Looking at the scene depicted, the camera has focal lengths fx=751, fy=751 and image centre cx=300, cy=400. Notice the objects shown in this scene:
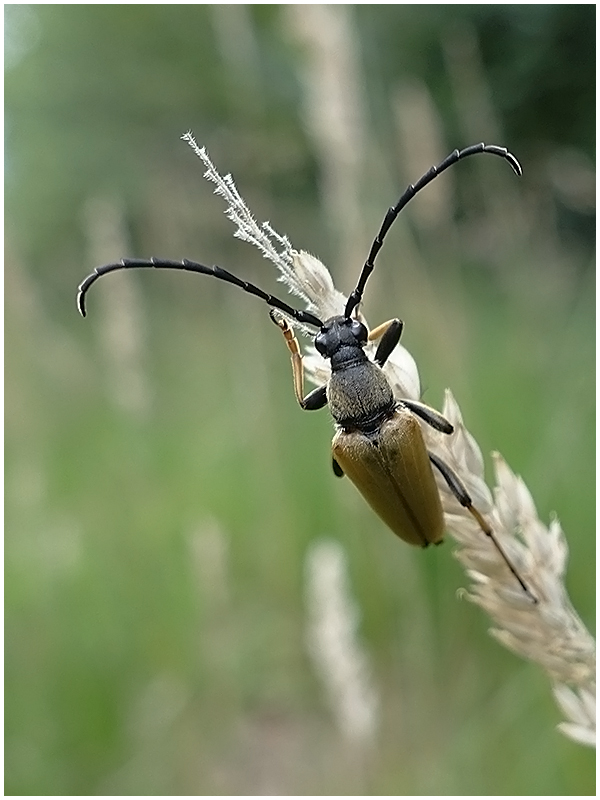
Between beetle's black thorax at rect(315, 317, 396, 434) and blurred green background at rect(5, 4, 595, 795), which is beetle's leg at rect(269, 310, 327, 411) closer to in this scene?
beetle's black thorax at rect(315, 317, 396, 434)

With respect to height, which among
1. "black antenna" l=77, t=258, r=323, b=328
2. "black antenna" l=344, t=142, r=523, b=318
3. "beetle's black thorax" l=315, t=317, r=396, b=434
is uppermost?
"black antenna" l=344, t=142, r=523, b=318

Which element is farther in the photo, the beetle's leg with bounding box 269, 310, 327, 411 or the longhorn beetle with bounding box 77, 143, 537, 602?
the beetle's leg with bounding box 269, 310, 327, 411

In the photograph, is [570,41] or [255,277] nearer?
[255,277]

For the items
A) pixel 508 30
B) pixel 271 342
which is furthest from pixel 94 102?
pixel 271 342

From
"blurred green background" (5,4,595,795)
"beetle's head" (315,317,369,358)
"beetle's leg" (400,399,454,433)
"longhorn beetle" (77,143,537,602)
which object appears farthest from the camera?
"blurred green background" (5,4,595,795)

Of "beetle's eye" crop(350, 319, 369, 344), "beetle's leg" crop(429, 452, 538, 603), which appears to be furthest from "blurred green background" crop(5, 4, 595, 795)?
"beetle's leg" crop(429, 452, 538, 603)

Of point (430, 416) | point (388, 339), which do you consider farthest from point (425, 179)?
point (430, 416)

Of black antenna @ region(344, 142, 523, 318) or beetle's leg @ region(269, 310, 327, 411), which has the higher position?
black antenna @ region(344, 142, 523, 318)

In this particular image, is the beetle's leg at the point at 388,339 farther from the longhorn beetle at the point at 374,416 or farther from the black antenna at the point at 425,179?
the black antenna at the point at 425,179

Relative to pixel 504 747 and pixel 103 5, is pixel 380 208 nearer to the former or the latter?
pixel 504 747
